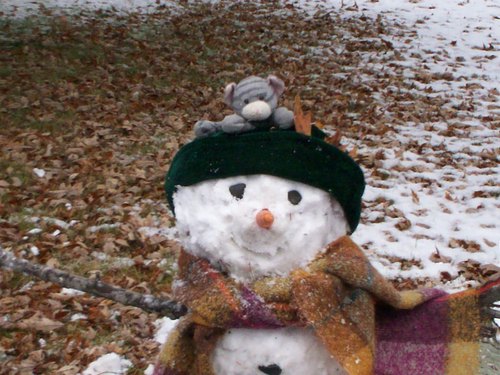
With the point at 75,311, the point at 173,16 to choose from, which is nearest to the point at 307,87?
the point at 173,16

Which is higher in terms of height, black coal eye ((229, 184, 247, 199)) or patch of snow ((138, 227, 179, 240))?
black coal eye ((229, 184, 247, 199))

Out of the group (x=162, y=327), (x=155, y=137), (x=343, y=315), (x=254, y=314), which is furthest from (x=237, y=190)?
(x=155, y=137)

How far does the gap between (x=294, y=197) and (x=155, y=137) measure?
4.80 metres

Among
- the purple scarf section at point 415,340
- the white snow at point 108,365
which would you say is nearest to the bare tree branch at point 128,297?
the purple scarf section at point 415,340

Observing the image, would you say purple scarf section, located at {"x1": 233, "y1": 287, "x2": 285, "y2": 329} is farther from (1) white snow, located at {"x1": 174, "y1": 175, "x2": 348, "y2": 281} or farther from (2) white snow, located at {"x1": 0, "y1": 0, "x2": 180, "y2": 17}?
(2) white snow, located at {"x1": 0, "y1": 0, "x2": 180, "y2": 17}

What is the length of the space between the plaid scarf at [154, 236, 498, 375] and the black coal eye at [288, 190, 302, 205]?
0.21m

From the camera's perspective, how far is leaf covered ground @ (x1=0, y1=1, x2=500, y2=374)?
13.3 feet

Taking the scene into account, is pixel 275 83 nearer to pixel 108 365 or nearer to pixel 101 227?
pixel 108 365

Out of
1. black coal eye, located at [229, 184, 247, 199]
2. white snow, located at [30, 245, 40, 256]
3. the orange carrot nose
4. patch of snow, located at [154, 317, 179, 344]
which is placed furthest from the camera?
white snow, located at [30, 245, 40, 256]

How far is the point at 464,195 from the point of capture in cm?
557

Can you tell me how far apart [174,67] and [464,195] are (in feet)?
15.0

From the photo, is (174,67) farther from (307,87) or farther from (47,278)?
(47,278)

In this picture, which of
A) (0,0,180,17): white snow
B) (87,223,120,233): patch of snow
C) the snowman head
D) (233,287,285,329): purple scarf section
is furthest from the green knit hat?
(0,0,180,17): white snow

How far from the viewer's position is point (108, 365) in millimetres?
3482
